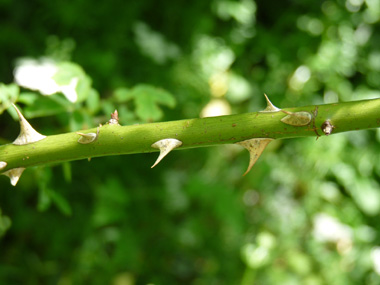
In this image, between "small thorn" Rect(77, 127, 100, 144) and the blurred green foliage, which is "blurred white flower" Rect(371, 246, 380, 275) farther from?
"small thorn" Rect(77, 127, 100, 144)

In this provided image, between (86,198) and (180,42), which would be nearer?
(86,198)

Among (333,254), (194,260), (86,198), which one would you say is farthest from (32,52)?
(333,254)

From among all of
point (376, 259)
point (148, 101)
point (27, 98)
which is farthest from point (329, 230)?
point (27, 98)

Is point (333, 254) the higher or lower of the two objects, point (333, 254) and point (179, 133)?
the higher

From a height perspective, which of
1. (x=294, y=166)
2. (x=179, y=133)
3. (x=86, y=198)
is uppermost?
(x=294, y=166)

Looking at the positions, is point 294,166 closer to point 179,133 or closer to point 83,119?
point 83,119

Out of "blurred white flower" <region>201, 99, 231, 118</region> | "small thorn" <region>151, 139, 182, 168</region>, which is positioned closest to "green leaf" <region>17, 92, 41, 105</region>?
"small thorn" <region>151, 139, 182, 168</region>

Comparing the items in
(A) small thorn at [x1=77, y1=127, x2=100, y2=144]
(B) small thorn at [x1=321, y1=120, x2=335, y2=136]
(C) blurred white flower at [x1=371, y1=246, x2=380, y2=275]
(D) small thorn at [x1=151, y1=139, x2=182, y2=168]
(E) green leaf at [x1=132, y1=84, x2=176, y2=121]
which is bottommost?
(B) small thorn at [x1=321, y1=120, x2=335, y2=136]
